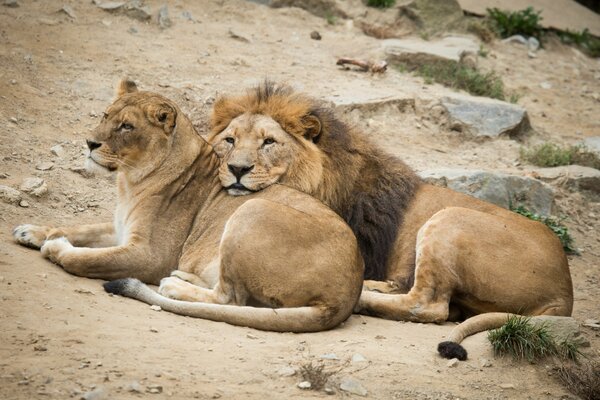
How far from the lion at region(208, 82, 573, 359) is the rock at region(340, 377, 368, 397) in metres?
1.34

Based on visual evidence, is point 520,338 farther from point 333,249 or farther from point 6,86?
point 6,86

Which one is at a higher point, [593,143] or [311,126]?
[311,126]

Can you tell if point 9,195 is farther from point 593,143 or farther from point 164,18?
point 593,143

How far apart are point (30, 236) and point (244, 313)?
6.47 ft

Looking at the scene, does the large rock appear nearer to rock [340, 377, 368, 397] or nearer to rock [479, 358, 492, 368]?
rock [479, 358, 492, 368]

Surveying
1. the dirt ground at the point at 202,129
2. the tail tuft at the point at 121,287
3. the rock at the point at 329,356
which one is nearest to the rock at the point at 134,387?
the dirt ground at the point at 202,129

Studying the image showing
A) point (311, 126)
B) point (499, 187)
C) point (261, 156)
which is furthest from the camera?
point (499, 187)

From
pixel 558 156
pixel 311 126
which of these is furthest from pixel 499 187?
pixel 311 126

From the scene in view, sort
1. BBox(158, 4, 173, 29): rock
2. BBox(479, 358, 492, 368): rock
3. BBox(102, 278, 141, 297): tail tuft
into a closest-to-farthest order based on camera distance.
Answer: BBox(479, 358, 492, 368): rock < BBox(102, 278, 141, 297): tail tuft < BBox(158, 4, 173, 29): rock

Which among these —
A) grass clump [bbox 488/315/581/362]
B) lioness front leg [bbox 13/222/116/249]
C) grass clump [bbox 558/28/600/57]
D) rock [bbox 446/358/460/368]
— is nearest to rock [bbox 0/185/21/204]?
lioness front leg [bbox 13/222/116/249]

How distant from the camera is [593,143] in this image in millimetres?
12305

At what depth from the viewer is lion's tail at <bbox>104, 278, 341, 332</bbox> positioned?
253 inches

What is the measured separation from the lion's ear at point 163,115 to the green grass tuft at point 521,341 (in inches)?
120

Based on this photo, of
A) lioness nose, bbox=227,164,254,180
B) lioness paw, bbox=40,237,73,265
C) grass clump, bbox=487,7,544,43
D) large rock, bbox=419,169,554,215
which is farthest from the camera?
grass clump, bbox=487,7,544,43
